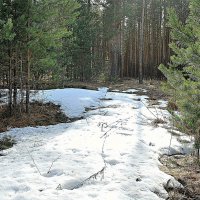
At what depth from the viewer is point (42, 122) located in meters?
10.6

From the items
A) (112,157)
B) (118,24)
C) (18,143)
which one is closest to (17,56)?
(18,143)

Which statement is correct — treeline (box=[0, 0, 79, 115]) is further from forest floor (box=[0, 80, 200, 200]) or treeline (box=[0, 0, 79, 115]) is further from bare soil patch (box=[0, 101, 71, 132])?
forest floor (box=[0, 80, 200, 200])

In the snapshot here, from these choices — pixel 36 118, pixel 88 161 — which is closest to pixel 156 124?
pixel 36 118

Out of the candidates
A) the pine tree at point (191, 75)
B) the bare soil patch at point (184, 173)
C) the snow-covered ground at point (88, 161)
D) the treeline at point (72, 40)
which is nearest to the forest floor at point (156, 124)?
the bare soil patch at point (184, 173)

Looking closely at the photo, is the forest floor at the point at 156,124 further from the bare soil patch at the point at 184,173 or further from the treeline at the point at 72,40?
the treeline at the point at 72,40

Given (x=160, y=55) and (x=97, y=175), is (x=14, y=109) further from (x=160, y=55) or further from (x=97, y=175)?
(x=160, y=55)

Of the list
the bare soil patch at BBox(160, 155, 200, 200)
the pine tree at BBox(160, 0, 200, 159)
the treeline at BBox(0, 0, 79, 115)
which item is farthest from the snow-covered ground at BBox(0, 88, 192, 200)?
the treeline at BBox(0, 0, 79, 115)

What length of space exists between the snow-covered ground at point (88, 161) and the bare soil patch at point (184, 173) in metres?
0.19

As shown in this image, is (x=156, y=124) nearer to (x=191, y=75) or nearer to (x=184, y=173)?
(x=191, y=75)

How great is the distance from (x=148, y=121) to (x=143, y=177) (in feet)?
17.8

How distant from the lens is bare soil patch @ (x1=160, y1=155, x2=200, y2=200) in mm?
5029

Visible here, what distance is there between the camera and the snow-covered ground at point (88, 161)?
4.71 meters

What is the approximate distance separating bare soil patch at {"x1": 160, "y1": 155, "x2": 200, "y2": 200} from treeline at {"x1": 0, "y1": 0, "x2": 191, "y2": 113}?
527 centimetres

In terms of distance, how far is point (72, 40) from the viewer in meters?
20.8
